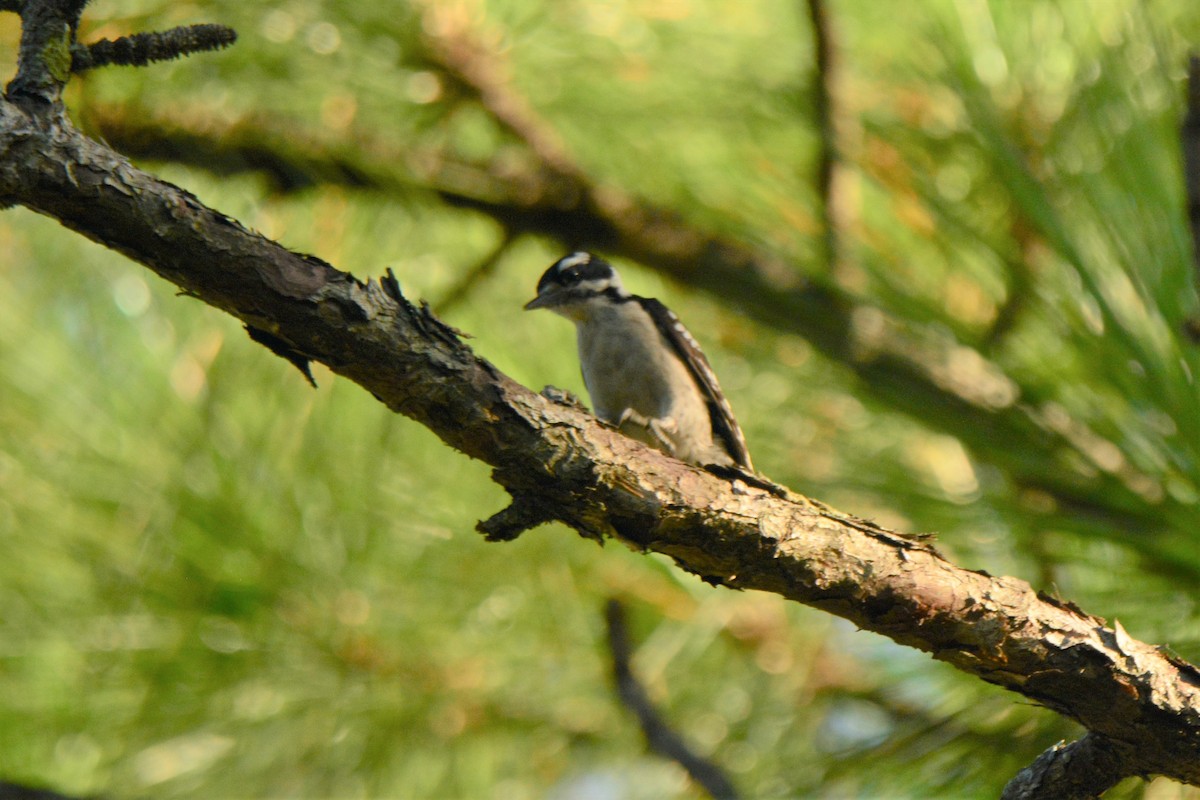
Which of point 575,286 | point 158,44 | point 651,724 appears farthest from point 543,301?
point 158,44

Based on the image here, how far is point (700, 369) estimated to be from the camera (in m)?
3.02

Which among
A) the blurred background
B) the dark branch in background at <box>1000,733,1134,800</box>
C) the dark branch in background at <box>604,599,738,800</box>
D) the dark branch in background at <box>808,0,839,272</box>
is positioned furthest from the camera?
the dark branch in background at <box>808,0,839,272</box>

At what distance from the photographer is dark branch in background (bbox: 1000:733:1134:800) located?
154 centimetres

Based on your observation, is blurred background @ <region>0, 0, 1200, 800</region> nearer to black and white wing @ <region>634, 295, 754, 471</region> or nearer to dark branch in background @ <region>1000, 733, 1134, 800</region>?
black and white wing @ <region>634, 295, 754, 471</region>

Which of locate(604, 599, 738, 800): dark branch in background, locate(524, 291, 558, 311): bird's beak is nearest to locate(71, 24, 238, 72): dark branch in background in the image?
locate(604, 599, 738, 800): dark branch in background

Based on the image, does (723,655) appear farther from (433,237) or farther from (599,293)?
(433,237)

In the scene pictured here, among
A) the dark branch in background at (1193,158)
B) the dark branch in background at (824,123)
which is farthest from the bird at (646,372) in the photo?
the dark branch in background at (1193,158)

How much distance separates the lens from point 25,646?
246cm

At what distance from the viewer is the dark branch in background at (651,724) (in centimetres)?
180

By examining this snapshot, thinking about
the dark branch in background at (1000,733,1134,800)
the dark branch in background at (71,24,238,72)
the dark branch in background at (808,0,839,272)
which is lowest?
the dark branch in background at (1000,733,1134,800)

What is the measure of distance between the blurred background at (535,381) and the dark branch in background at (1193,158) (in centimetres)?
18

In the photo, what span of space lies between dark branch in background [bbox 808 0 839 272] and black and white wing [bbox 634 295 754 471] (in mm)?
488

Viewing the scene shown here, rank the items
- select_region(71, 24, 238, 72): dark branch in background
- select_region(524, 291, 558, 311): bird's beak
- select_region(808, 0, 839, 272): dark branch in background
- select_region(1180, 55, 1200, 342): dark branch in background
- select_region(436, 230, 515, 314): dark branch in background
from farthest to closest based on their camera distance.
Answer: select_region(524, 291, 558, 311): bird's beak, select_region(436, 230, 515, 314): dark branch in background, select_region(808, 0, 839, 272): dark branch in background, select_region(1180, 55, 1200, 342): dark branch in background, select_region(71, 24, 238, 72): dark branch in background

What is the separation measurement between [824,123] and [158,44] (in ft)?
5.43
